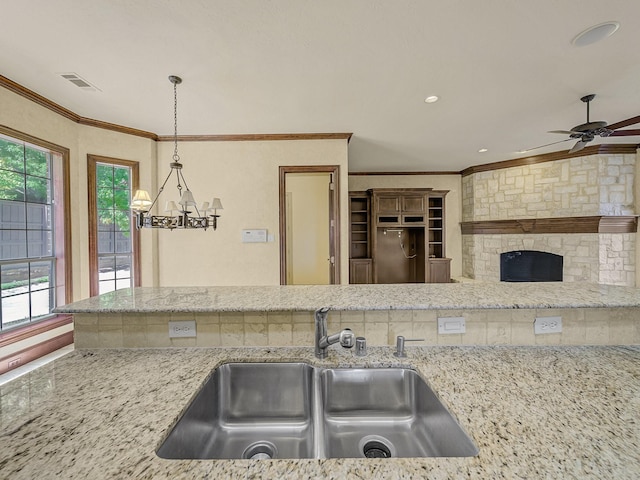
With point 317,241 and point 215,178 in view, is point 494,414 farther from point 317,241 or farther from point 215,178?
point 317,241

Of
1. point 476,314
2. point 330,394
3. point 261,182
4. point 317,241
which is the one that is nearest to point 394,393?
point 330,394

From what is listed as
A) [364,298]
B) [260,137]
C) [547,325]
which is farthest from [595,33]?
[260,137]

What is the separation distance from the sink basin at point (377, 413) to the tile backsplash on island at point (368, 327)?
0.57 ft

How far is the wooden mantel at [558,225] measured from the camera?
4.24 metres

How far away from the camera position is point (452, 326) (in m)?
1.22

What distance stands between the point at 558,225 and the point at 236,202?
5.21 meters

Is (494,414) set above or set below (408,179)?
below

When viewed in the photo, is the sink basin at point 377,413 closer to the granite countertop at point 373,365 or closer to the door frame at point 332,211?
the granite countertop at point 373,365

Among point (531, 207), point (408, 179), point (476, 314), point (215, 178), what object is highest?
point (408, 179)

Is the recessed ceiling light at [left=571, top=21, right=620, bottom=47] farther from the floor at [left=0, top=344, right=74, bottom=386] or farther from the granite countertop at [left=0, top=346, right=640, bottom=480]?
the floor at [left=0, top=344, right=74, bottom=386]

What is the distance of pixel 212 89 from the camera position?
2.61 meters

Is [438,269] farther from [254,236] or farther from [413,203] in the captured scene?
[254,236]

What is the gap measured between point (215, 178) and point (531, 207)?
5.32 m

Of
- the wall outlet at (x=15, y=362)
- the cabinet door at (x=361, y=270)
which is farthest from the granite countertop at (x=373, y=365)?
the cabinet door at (x=361, y=270)
